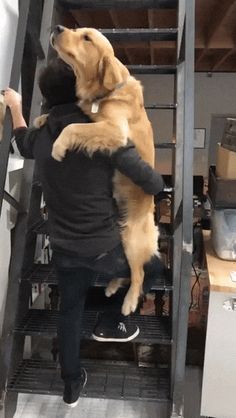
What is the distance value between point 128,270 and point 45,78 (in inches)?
29.2

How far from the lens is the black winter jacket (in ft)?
4.20

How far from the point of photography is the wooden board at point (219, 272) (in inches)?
67.3

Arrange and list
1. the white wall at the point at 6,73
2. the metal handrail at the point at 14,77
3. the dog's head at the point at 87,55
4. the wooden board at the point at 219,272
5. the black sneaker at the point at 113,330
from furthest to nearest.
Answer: the white wall at the point at 6,73 → the wooden board at the point at 219,272 → the black sneaker at the point at 113,330 → the metal handrail at the point at 14,77 → the dog's head at the point at 87,55

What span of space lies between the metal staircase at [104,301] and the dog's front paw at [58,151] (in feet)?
1.15

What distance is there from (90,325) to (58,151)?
874mm

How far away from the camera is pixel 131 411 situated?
6.46 feet

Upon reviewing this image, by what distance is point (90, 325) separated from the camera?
1762 mm

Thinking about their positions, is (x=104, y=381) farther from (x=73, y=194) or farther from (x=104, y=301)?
(x=73, y=194)

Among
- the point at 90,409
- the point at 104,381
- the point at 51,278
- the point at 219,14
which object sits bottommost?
the point at 90,409

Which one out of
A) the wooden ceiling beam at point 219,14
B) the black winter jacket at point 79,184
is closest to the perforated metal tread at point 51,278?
the black winter jacket at point 79,184

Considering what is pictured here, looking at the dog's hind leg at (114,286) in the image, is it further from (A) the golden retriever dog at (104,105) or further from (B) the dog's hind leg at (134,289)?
(A) the golden retriever dog at (104,105)

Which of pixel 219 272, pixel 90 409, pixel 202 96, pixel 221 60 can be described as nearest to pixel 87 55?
pixel 219 272

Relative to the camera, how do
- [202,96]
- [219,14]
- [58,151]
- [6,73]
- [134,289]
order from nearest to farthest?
1. [58,151]
2. [134,289]
3. [6,73]
4. [219,14]
5. [202,96]

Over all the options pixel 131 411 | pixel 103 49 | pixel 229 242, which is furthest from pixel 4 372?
pixel 103 49
